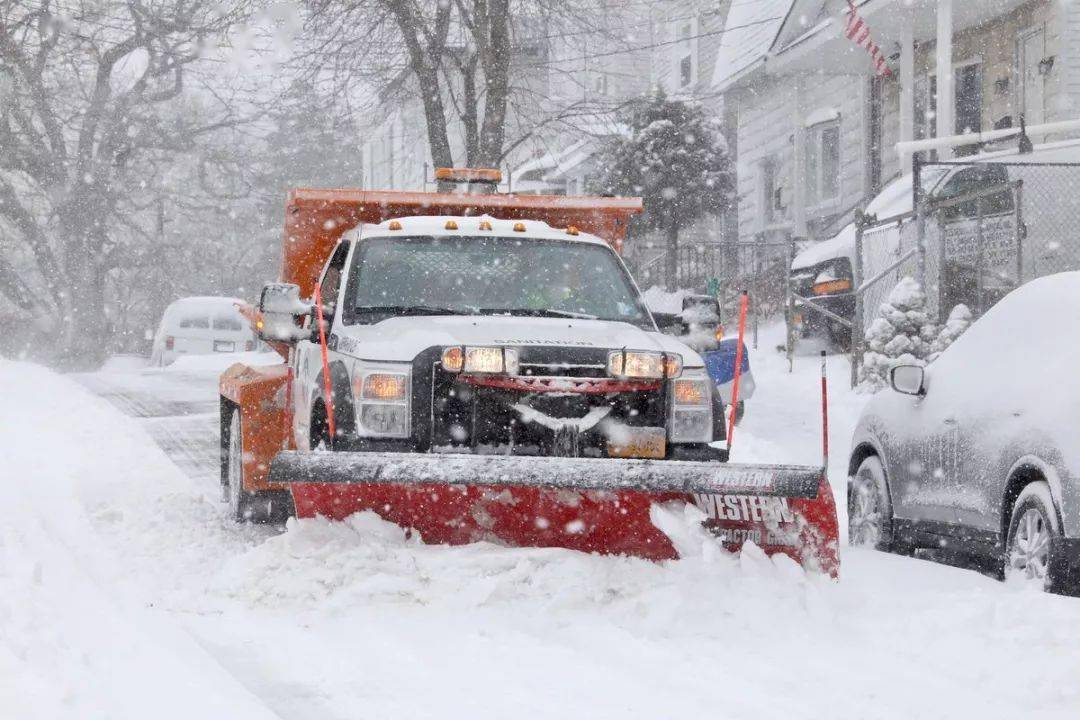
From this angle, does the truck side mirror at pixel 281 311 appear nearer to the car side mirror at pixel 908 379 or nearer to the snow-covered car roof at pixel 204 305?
the car side mirror at pixel 908 379

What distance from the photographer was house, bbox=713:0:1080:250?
19.2m

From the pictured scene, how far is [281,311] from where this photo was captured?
23.6ft

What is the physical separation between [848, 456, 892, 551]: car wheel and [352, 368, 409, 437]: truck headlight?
2.98 meters

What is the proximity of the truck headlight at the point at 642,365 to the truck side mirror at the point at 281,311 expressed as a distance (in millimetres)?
1680

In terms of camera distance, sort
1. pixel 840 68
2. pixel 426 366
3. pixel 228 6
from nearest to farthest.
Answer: pixel 426 366, pixel 840 68, pixel 228 6

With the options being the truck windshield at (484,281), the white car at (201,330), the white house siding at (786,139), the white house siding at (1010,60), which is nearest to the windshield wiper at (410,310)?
the truck windshield at (484,281)

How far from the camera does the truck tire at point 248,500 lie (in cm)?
863

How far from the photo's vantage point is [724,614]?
5785 mm

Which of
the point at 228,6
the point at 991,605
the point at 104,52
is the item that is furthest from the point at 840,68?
the point at 991,605

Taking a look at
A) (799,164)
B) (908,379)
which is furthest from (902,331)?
(799,164)

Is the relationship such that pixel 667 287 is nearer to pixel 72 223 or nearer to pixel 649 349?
pixel 72 223

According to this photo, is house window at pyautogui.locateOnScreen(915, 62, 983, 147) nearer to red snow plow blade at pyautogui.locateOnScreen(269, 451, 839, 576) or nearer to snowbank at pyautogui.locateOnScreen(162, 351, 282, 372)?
snowbank at pyautogui.locateOnScreen(162, 351, 282, 372)

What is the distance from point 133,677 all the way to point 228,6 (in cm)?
2350

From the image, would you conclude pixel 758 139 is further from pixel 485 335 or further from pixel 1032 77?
pixel 485 335
